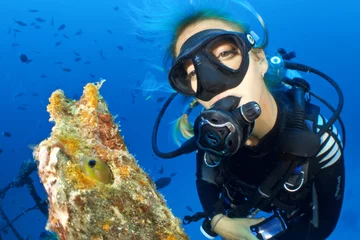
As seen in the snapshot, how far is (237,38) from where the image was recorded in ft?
9.16

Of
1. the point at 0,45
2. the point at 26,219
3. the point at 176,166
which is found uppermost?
the point at 0,45

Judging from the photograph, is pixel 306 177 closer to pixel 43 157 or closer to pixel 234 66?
pixel 234 66

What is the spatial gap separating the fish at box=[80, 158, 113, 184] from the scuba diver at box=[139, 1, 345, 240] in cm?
117

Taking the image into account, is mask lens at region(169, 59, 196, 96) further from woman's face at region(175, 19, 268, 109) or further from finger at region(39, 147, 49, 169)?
finger at region(39, 147, 49, 169)

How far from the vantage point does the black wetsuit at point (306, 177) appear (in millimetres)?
3191

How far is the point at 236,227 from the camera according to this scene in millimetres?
3312

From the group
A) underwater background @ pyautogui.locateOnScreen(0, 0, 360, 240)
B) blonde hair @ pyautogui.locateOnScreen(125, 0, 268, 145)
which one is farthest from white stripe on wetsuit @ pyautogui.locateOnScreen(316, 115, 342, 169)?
underwater background @ pyautogui.locateOnScreen(0, 0, 360, 240)

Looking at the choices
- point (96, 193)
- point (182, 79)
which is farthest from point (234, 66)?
point (96, 193)

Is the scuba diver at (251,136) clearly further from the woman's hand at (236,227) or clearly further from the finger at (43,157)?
the finger at (43,157)

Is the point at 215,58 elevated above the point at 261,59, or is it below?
below

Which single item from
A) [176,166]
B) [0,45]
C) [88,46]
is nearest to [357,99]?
[176,166]

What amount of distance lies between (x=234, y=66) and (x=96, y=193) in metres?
1.76

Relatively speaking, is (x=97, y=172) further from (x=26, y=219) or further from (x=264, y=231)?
(x=26, y=219)

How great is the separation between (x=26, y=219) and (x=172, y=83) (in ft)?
112
